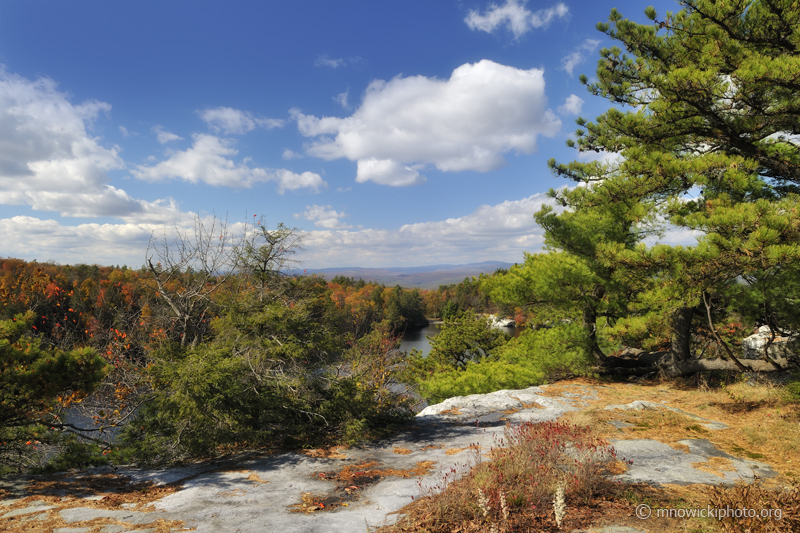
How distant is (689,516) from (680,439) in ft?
9.78

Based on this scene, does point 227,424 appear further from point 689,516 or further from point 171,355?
point 689,516

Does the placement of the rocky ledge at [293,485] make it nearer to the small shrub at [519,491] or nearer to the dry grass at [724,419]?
the dry grass at [724,419]

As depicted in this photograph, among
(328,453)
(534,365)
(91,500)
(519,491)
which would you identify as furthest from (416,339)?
(519,491)

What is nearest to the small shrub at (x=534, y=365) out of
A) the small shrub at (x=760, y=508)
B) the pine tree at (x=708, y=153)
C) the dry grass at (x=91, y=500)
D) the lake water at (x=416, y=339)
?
the pine tree at (x=708, y=153)

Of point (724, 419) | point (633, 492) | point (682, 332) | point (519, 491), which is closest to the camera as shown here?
point (519, 491)

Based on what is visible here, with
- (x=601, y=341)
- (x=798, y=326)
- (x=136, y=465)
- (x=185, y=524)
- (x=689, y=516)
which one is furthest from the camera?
(x=601, y=341)

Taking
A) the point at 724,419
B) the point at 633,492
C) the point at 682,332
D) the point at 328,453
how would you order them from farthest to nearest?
the point at 682,332 < the point at 724,419 < the point at 328,453 < the point at 633,492

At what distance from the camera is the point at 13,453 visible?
660 cm

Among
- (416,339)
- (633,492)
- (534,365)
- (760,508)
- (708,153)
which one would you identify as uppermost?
(708,153)

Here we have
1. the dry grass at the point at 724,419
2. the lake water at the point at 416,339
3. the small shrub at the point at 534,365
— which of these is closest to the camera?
the dry grass at the point at 724,419

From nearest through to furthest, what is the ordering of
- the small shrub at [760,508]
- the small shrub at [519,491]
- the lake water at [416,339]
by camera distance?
the small shrub at [760,508]
the small shrub at [519,491]
the lake water at [416,339]

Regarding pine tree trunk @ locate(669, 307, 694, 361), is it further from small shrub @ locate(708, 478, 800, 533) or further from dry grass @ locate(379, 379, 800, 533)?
small shrub @ locate(708, 478, 800, 533)

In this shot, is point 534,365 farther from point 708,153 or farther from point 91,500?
point 91,500

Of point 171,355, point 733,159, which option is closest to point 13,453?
point 171,355
